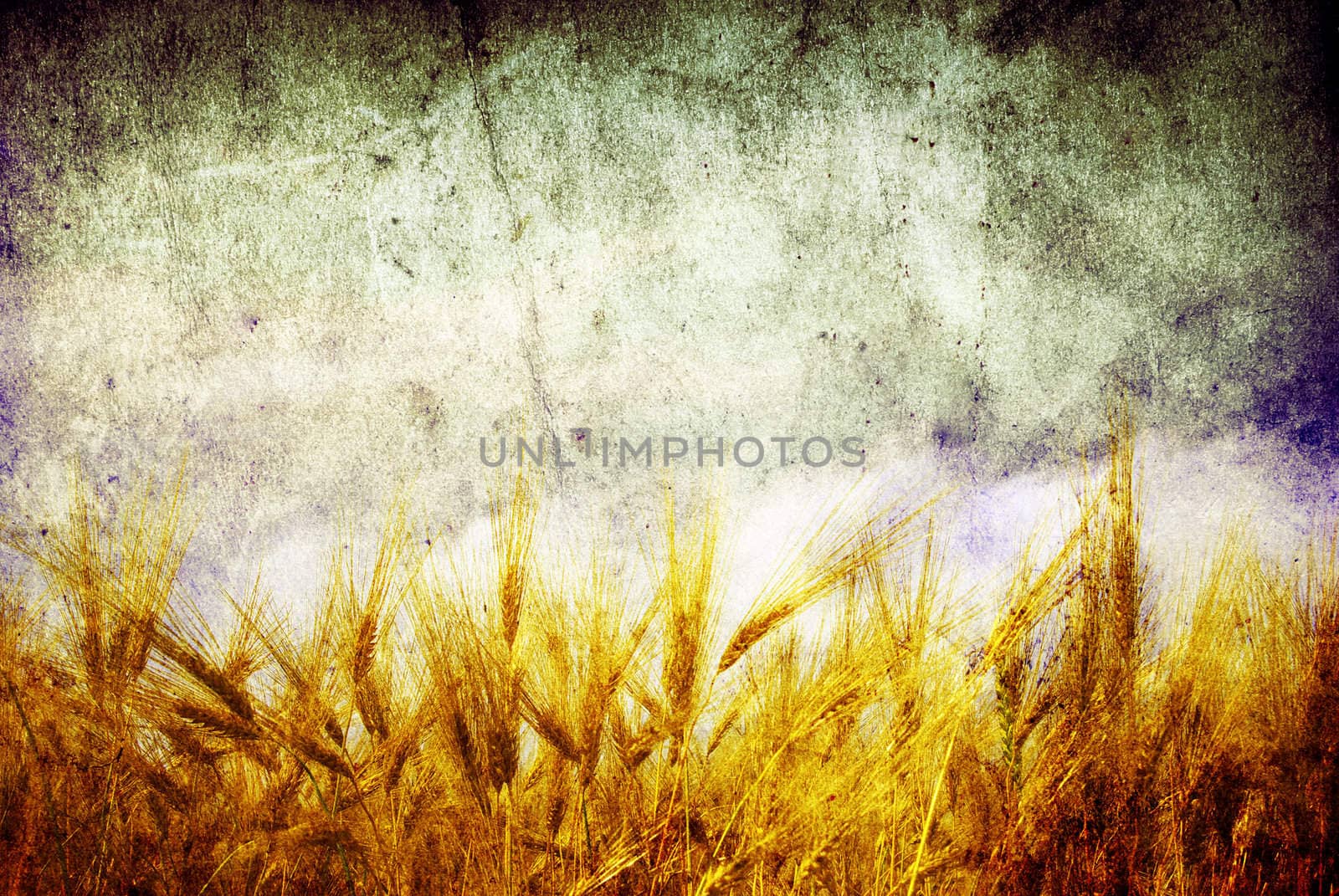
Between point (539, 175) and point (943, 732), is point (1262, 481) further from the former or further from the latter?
point (539, 175)

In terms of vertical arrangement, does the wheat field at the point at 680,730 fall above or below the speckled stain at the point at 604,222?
below

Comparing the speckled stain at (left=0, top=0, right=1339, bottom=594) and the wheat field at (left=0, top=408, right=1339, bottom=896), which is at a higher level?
the speckled stain at (left=0, top=0, right=1339, bottom=594)

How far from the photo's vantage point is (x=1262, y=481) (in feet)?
6.62

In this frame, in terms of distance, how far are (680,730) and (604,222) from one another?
1.37 metres

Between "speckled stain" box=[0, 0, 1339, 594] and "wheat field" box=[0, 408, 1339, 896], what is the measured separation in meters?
0.72

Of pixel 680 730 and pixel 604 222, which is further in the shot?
pixel 604 222

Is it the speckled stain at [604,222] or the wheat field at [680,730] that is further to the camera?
the speckled stain at [604,222]

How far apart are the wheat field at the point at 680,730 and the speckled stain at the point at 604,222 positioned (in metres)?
0.72

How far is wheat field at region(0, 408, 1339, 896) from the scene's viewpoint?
3.52ft

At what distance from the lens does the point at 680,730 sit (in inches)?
43.1

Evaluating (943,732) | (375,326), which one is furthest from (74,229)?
(943,732)

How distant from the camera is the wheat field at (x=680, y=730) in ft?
3.52

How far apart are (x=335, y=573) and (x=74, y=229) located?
1.42 metres

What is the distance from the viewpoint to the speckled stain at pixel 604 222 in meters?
2.04
